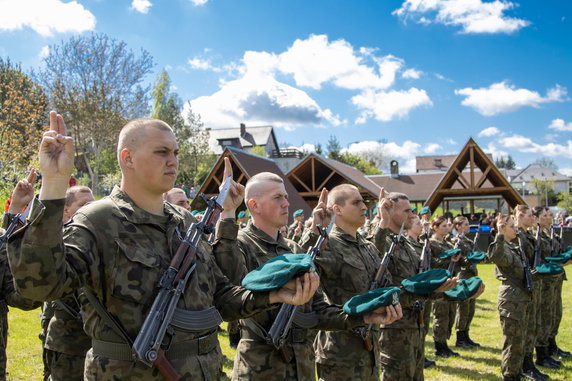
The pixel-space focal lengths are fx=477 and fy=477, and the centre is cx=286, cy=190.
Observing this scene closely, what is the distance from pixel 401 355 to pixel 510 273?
3.10 meters

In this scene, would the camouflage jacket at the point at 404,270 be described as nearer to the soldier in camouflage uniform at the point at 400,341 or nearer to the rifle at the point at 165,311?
the soldier in camouflage uniform at the point at 400,341

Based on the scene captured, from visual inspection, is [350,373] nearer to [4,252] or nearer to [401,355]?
[401,355]

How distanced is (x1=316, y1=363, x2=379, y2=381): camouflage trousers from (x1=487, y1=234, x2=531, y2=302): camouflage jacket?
359 centimetres

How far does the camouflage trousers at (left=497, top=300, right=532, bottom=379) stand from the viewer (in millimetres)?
7078

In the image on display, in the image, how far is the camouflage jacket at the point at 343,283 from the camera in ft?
14.5

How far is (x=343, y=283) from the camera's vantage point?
4.65 m

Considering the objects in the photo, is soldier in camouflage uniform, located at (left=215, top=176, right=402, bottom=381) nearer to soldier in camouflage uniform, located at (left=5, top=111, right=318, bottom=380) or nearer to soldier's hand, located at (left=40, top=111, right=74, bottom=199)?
soldier in camouflage uniform, located at (left=5, top=111, right=318, bottom=380)

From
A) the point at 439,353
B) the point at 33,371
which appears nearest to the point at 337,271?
the point at 33,371

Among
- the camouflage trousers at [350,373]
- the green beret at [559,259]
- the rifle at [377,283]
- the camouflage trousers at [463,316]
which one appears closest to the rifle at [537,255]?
the green beret at [559,259]

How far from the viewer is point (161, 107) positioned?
56.0 m

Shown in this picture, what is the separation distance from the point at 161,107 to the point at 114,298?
56362 mm

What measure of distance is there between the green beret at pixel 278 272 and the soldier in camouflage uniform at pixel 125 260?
63mm

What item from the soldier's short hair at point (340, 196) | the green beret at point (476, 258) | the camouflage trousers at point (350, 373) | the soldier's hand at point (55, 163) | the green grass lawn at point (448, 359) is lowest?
the green grass lawn at point (448, 359)

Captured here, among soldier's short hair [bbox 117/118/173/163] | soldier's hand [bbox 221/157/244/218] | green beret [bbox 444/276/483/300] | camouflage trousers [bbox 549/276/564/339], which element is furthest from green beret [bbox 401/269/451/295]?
camouflage trousers [bbox 549/276/564/339]
